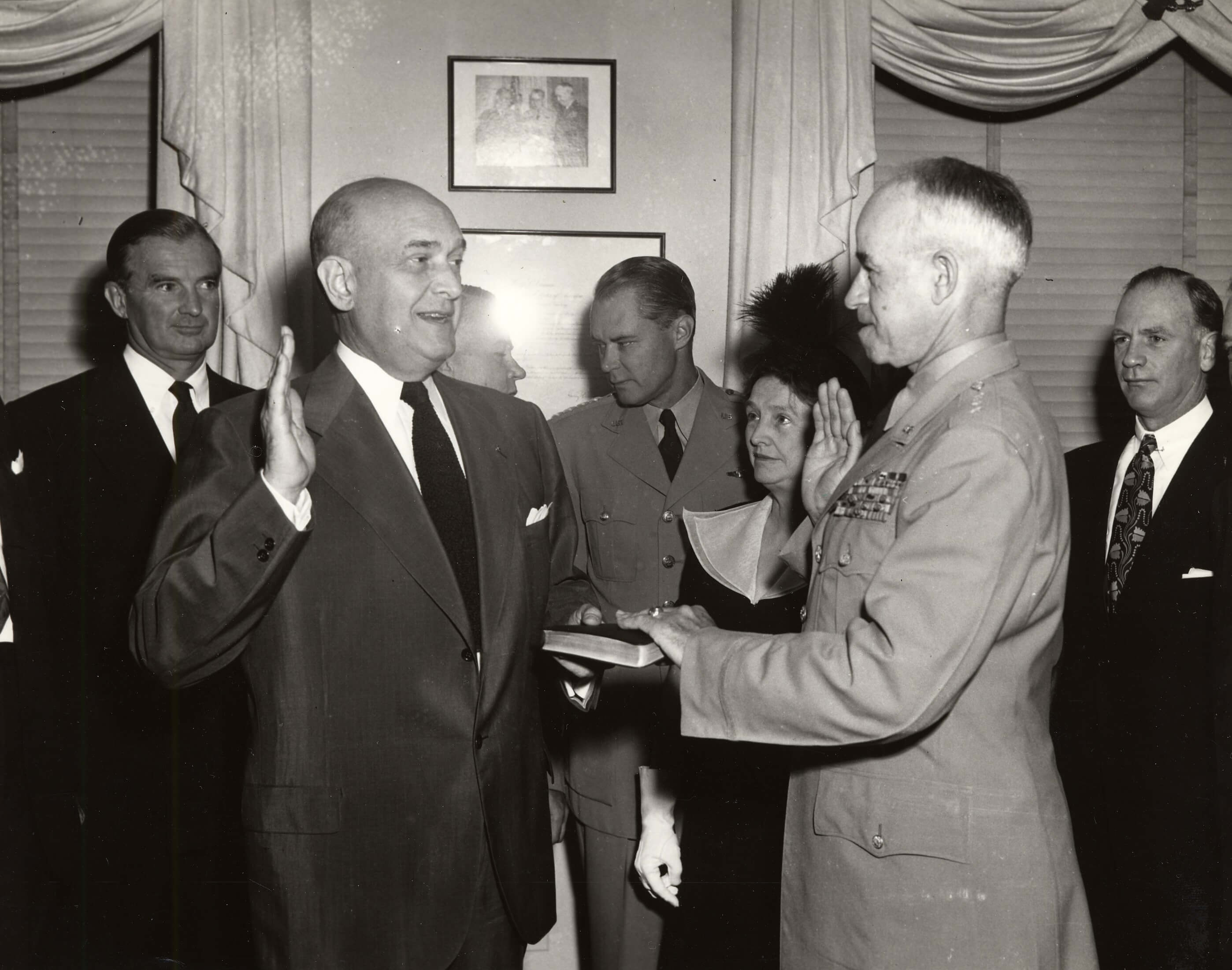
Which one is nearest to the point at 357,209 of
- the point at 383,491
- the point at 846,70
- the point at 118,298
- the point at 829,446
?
the point at 383,491

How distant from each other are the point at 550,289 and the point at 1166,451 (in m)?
2.34

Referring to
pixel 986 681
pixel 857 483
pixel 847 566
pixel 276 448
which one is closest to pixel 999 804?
pixel 986 681

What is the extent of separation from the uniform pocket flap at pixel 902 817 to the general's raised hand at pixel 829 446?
728 mm

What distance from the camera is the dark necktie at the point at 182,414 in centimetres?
340

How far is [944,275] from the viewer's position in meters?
1.88

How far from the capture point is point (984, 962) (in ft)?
5.91

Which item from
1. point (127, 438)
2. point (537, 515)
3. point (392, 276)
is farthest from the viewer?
point (127, 438)

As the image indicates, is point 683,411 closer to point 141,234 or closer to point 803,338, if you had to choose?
point 803,338

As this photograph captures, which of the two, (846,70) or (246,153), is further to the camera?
(846,70)

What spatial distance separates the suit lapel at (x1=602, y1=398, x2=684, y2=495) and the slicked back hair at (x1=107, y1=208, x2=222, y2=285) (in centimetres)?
152

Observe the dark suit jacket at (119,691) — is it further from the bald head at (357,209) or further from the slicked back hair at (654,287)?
the slicked back hair at (654,287)

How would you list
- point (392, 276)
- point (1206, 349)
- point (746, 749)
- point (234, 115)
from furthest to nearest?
point (234, 115) → point (1206, 349) → point (746, 749) → point (392, 276)

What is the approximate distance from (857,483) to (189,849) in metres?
2.36

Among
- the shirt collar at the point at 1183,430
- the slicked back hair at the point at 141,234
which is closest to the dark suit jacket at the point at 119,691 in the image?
the slicked back hair at the point at 141,234
